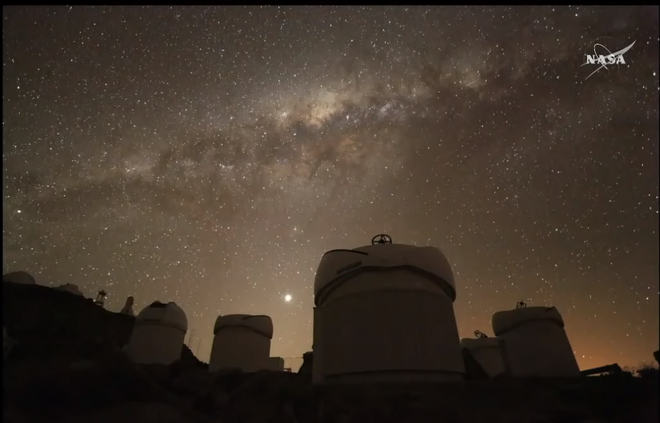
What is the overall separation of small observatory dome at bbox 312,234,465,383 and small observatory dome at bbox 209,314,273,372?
402 inches

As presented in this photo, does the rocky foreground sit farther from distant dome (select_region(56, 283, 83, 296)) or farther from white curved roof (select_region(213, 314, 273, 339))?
distant dome (select_region(56, 283, 83, 296))

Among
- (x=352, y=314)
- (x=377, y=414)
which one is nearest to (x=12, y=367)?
(x=377, y=414)

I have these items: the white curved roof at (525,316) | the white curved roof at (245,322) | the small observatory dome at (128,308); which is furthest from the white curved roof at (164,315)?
the white curved roof at (525,316)

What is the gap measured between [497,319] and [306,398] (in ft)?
50.2

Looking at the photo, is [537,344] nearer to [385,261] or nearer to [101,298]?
[385,261]

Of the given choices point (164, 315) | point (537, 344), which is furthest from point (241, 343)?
point (537, 344)

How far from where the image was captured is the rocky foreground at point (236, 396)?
10227 millimetres

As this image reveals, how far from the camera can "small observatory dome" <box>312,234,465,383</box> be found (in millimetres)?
15578

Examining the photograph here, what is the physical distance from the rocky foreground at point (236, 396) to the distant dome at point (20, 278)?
83.0 feet

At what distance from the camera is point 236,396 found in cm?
1316

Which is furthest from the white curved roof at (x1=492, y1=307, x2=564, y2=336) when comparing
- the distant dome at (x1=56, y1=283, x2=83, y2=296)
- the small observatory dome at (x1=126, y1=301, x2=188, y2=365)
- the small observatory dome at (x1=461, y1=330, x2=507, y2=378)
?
the distant dome at (x1=56, y1=283, x2=83, y2=296)

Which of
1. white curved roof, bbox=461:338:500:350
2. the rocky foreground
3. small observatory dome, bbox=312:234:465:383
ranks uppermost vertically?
white curved roof, bbox=461:338:500:350

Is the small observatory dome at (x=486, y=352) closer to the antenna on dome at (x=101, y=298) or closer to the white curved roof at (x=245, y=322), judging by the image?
the white curved roof at (x=245, y=322)

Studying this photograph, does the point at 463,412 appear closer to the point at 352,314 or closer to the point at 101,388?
the point at 352,314
